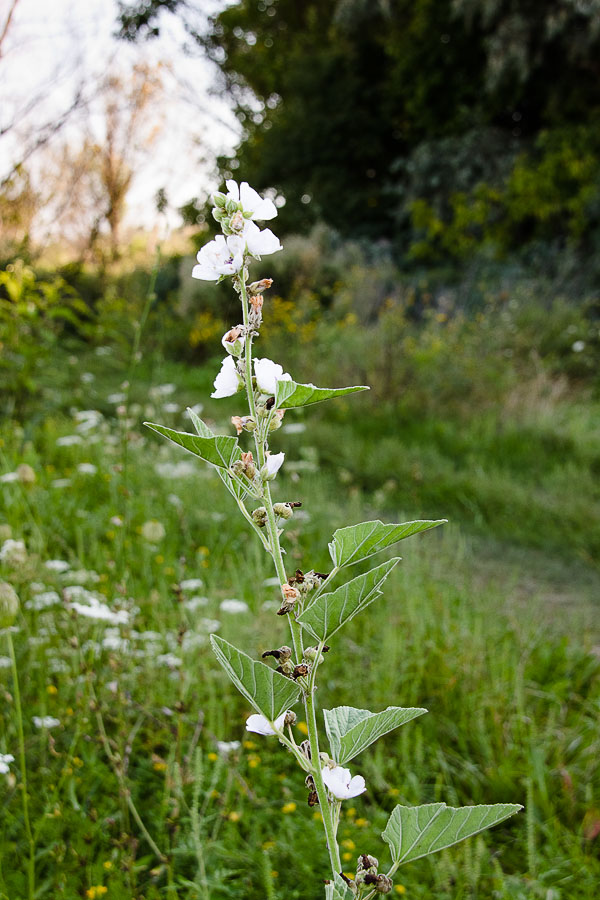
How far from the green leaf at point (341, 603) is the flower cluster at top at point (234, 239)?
0.30 metres

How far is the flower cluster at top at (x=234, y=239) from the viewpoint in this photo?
67 cm

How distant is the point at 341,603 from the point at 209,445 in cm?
17

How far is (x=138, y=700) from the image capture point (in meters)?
2.09

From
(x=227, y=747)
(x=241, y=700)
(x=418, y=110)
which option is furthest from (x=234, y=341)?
(x=418, y=110)

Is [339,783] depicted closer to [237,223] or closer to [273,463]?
[273,463]

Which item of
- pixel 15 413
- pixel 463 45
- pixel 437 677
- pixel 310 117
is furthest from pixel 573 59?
pixel 437 677

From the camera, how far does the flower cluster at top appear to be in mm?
670

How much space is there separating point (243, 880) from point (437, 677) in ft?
3.33

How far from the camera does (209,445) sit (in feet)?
1.90

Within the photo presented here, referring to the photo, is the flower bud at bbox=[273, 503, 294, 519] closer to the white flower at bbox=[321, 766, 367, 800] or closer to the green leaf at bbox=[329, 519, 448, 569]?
the green leaf at bbox=[329, 519, 448, 569]

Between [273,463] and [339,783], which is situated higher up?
[273,463]

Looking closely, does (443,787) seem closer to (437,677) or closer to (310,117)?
(437,677)

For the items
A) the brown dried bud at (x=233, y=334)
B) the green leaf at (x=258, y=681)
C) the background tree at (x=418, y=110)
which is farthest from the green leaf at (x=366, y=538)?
the background tree at (x=418, y=110)

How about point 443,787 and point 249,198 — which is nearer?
point 249,198
